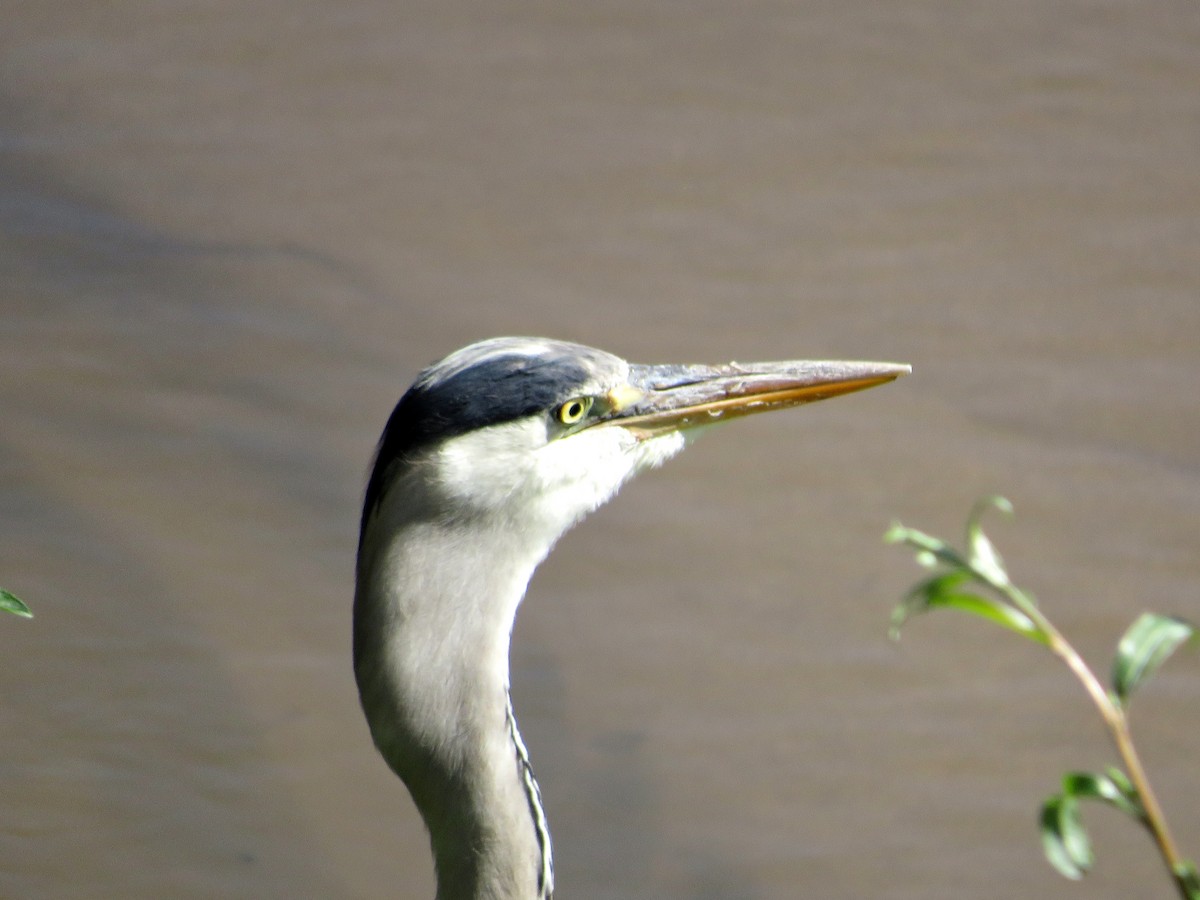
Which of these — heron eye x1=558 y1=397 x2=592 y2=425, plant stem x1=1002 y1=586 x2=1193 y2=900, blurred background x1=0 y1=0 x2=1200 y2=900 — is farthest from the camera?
blurred background x1=0 y1=0 x2=1200 y2=900

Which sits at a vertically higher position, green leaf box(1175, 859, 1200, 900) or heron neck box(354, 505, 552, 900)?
green leaf box(1175, 859, 1200, 900)

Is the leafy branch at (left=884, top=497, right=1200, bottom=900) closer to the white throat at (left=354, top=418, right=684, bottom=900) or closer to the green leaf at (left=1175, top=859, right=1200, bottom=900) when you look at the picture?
the green leaf at (left=1175, top=859, right=1200, bottom=900)

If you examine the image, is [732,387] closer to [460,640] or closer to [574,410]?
[574,410]

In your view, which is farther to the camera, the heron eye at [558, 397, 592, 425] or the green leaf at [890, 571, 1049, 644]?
the heron eye at [558, 397, 592, 425]

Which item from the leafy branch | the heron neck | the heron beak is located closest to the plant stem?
the leafy branch

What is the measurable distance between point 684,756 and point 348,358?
5.22 feet

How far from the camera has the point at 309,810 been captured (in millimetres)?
3127

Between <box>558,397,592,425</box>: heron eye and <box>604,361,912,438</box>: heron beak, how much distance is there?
11 cm

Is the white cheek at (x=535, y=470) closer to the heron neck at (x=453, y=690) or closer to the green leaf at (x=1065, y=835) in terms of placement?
the heron neck at (x=453, y=690)

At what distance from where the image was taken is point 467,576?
1837 mm

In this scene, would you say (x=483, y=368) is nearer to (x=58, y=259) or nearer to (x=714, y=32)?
(x=58, y=259)

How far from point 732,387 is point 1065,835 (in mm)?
1348

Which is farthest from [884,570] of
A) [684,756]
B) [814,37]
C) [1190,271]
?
[814,37]

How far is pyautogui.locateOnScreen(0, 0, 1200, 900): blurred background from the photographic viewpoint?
3135 mm
